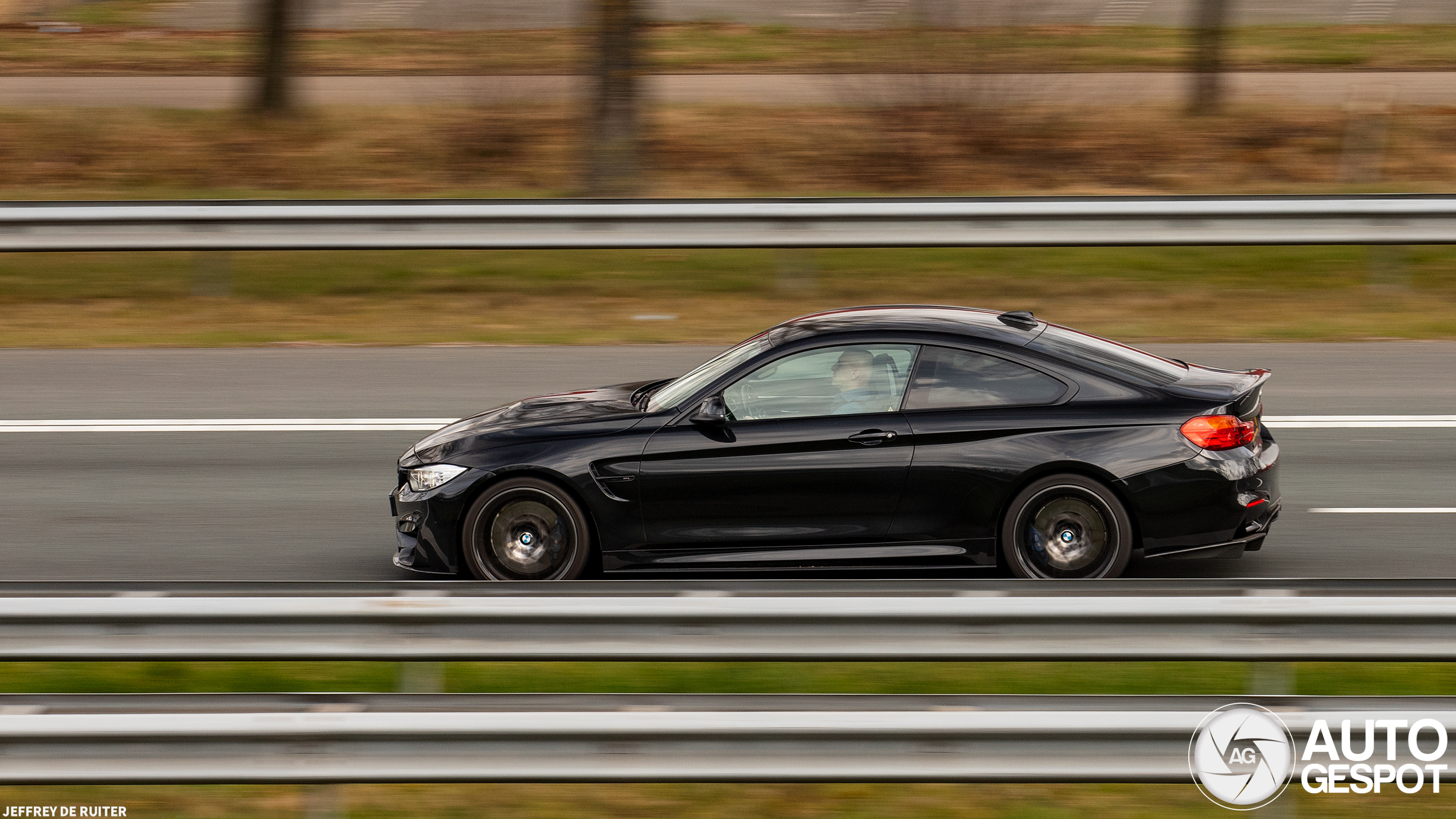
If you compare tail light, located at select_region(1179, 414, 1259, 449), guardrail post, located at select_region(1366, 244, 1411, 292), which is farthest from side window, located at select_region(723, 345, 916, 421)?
guardrail post, located at select_region(1366, 244, 1411, 292)

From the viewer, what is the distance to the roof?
7.83 meters

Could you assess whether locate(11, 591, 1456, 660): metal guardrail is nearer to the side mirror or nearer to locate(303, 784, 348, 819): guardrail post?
locate(303, 784, 348, 819): guardrail post

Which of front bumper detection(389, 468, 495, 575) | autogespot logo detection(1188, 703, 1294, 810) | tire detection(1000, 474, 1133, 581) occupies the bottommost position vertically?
autogespot logo detection(1188, 703, 1294, 810)

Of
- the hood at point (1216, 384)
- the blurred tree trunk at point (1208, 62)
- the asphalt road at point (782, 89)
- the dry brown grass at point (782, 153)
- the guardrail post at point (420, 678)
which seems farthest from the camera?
the blurred tree trunk at point (1208, 62)

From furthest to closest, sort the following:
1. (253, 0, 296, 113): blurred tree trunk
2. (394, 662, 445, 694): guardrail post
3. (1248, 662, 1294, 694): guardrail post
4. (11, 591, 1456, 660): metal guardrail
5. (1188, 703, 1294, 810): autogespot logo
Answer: (253, 0, 296, 113): blurred tree trunk → (394, 662, 445, 694): guardrail post → (1248, 662, 1294, 694): guardrail post → (11, 591, 1456, 660): metal guardrail → (1188, 703, 1294, 810): autogespot logo

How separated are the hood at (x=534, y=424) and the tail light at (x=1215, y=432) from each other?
258 centimetres

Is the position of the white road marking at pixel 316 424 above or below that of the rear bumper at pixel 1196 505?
above

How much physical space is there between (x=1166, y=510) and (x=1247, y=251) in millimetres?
8602

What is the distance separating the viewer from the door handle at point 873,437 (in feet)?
24.8

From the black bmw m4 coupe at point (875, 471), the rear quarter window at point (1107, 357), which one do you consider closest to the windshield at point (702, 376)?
the black bmw m4 coupe at point (875, 471)

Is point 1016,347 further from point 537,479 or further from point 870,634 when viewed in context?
point 870,634

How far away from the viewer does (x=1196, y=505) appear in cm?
745

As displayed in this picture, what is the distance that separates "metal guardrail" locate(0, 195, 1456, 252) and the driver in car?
6.21 meters

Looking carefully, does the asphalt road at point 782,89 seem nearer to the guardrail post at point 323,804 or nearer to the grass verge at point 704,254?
the grass verge at point 704,254
